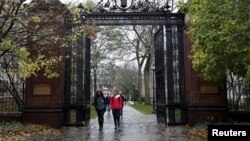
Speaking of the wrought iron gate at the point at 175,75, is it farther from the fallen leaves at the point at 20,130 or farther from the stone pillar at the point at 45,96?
the fallen leaves at the point at 20,130

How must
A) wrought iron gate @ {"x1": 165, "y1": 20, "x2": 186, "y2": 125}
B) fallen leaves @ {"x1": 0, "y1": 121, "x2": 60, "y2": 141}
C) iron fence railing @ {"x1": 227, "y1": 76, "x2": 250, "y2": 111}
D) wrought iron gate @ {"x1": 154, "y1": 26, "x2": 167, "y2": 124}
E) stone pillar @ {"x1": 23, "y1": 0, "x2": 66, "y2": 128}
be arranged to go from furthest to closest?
1. wrought iron gate @ {"x1": 154, "y1": 26, "x2": 167, "y2": 124}
2. wrought iron gate @ {"x1": 165, "y1": 20, "x2": 186, "y2": 125}
3. iron fence railing @ {"x1": 227, "y1": 76, "x2": 250, "y2": 111}
4. stone pillar @ {"x1": 23, "y1": 0, "x2": 66, "y2": 128}
5. fallen leaves @ {"x1": 0, "y1": 121, "x2": 60, "y2": 141}

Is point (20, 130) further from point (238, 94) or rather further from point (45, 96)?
point (238, 94)

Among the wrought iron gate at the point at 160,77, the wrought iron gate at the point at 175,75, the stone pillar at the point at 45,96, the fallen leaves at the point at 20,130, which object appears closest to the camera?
the fallen leaves at the point at 20,130

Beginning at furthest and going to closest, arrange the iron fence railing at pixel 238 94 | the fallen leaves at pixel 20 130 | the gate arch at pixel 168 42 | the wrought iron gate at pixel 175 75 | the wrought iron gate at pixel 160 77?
1. the wrought iron gate at pixel 160 77
2. the wrought iron gate at pixel 175 75
3. the gate arch at pixel 168 42
4. the iron fence railing at pixel 238 94
5. the fallen leaves at pixel 20 130

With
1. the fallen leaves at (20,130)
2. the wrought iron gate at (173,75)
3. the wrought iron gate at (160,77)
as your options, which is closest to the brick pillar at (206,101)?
the wrought iron gate at (173,75)

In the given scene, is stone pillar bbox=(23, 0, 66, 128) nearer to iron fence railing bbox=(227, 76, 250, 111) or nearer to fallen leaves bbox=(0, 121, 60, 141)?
fallen leaves bbox=(0, 121, 60, 141)

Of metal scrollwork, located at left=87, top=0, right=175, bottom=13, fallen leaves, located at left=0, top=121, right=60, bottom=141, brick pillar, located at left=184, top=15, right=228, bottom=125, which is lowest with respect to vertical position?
fallen leaves, located at left=0, top=121, right=60, bottom=141

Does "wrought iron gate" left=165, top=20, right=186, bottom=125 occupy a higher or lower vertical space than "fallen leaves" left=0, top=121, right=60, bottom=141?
higher

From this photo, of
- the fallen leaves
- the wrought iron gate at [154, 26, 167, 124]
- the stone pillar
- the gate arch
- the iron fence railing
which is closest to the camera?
the fallen leaves

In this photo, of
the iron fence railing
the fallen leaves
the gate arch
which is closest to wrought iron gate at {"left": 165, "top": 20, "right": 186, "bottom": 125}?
the gate arch

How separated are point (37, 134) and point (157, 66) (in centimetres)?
842

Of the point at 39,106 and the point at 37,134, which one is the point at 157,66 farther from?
the point at 37,134

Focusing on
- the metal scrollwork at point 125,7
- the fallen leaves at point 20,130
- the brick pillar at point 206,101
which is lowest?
the fallen leaves at point 20,130

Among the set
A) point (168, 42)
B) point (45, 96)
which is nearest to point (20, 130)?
point (45, 96)
